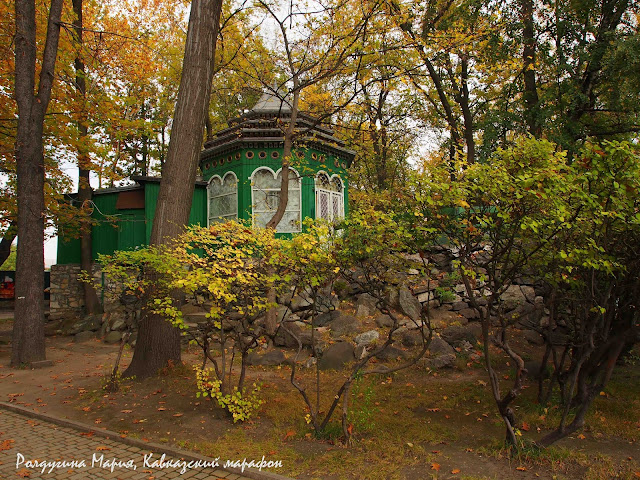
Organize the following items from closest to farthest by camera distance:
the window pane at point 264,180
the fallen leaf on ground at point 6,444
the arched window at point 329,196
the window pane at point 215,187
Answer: the fallen leaf on ground at point 6,444 < the window pane at point 264,180 < the arched window at point 329,196 < the window pane at point 215,187

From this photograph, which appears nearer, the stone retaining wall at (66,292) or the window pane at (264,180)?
the window pane at (264,180)

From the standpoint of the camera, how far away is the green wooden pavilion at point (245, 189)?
55.0 feet

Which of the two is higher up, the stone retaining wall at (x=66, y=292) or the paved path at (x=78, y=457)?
the stone retaining wall at (x=66, y=292)

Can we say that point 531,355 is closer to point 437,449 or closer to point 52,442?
point 437,449

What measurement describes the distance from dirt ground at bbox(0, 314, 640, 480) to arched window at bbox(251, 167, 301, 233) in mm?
8437

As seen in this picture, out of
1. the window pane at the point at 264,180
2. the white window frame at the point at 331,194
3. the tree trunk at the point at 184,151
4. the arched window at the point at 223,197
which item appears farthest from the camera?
the white window frame at the point at 331,194

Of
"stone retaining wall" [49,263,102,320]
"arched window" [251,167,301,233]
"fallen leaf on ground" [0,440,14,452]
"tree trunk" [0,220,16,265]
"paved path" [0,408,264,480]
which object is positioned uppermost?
"arched window" [251,167,301,233]

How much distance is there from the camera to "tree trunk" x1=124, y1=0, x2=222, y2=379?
8.13 meters

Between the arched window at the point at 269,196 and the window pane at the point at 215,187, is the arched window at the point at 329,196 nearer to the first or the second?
the arched window at the point at 269,196

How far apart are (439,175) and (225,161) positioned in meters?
13.9

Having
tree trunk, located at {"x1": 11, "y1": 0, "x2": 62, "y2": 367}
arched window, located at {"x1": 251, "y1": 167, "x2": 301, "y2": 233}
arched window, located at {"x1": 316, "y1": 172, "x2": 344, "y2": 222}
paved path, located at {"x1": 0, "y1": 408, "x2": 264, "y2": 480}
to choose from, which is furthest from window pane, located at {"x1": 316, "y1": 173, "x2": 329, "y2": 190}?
paved path, located at {"x1": 0, "y1": 408, "x2": 264, "y2": 480}

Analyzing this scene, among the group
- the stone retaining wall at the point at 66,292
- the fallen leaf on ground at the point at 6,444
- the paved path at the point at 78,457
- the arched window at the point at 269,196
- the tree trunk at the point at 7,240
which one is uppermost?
the arched window at the point at 269,196

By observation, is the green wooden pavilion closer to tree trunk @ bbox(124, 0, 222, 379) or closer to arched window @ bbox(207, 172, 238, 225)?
arched window @ bbox(207, 172, 238, 225)

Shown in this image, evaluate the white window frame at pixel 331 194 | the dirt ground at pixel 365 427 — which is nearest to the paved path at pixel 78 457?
the dirt ground at pixel 365 427
